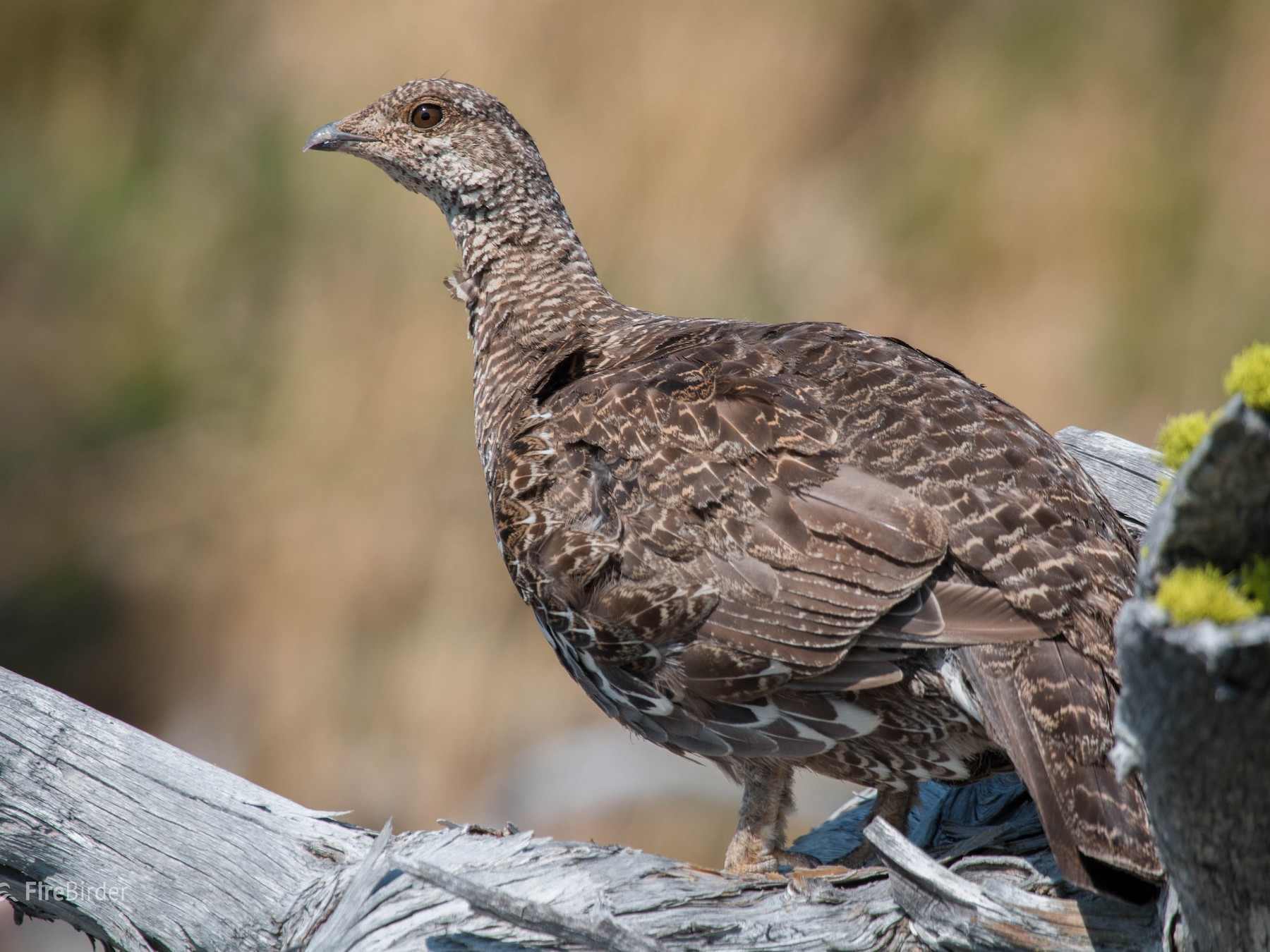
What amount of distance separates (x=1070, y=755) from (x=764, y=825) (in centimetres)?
124

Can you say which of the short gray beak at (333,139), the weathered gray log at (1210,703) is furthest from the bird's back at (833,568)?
the short gray beak at (333,139)

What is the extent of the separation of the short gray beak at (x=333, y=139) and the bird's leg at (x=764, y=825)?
3107mm

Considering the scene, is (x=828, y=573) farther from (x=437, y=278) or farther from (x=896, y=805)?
(x=437, y=278)

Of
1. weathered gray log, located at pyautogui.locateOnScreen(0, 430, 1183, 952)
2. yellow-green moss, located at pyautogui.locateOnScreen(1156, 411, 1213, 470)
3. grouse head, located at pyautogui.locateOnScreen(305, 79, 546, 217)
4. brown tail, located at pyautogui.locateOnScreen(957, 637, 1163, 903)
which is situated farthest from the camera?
grouse head, located at pyautogui.locateOnScreen(305, 79, 546, 217)

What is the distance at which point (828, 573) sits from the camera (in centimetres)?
297

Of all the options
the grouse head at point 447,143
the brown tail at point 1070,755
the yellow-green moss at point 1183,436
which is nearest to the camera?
the yellow-green moss at point 1183,436

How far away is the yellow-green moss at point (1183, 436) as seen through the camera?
1.82 metres

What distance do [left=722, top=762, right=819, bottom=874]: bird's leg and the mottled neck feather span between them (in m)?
1.67

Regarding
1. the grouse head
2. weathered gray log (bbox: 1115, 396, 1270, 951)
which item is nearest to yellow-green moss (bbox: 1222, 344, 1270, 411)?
weathered gray log (bbox: 1115, 396, 1270, 951)

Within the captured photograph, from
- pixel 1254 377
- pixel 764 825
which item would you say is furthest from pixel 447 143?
pixel 1254 377

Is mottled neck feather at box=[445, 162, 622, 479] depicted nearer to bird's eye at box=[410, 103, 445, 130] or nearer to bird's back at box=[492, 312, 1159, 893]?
bird's eye at box=[410, 103, 445, 130]

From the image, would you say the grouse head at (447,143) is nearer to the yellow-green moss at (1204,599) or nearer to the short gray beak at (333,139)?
the short gray beak at (333,139)

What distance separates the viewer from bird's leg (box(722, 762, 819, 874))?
3.56 m

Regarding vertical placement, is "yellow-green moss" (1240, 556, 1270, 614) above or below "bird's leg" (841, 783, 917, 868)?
below
